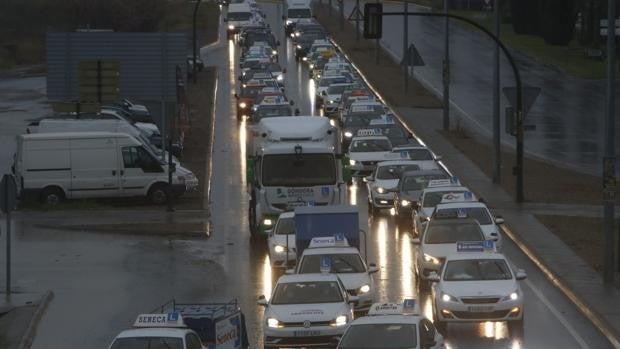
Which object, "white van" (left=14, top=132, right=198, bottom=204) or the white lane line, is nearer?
the white lane line

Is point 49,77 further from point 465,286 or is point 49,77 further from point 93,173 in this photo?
point 465,286

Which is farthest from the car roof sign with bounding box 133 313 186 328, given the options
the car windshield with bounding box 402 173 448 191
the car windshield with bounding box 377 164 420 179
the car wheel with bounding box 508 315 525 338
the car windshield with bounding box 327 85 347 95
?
the car windshield with bounding box 327 85 347 95

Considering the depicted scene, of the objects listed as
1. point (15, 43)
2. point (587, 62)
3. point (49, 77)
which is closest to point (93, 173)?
point (49, 77)

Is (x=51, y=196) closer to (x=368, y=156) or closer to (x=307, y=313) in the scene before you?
(x=368, y=156)

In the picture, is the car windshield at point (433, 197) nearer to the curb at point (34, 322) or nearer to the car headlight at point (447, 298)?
the curb at point (34, 322)

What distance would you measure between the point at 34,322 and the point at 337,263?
5.51 meters

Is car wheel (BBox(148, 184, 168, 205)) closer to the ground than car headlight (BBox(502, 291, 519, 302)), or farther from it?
farther from it

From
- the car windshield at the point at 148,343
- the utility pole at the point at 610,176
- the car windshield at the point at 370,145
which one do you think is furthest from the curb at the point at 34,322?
the car windshield at the point at 370,145

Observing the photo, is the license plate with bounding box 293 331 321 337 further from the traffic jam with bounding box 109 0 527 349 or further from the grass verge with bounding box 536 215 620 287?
the grass verge with bounding box 536 215 620 287

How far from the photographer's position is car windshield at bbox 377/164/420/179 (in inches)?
1677

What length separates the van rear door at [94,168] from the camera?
1710 inches

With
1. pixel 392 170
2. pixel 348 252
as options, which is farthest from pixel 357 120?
pixel 348 252

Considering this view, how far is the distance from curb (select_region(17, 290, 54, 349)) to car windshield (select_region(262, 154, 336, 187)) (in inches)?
289

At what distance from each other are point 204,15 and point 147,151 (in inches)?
3034
